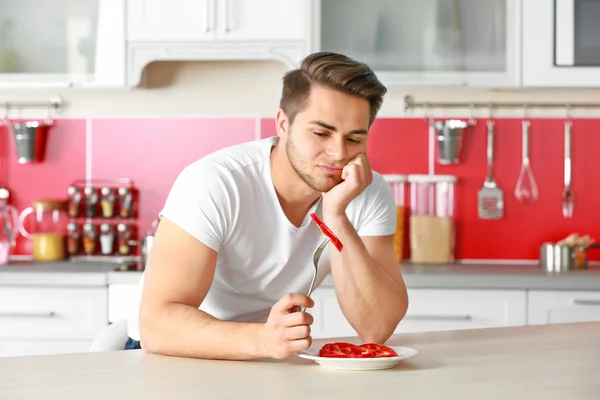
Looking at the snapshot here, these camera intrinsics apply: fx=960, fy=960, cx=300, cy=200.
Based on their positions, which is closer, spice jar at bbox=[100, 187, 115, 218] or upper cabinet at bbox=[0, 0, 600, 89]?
upper cabinet at bbox=[0, 0, 600, 89]

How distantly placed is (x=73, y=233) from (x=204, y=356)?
7.56ft

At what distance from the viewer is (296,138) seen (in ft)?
6.72

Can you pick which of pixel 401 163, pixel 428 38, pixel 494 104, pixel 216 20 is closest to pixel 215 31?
pixel 216 20

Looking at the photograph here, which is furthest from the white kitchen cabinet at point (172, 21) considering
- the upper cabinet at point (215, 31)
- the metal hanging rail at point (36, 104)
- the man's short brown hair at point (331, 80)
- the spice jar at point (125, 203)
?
the man's short brown hair at point (331, 80)

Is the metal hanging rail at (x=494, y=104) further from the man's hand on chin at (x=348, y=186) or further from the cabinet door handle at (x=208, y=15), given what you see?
the man's hand on chin at (x=348, y=186)

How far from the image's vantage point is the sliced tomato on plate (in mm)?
1603

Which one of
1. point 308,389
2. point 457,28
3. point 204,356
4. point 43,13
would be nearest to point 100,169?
point 43,13

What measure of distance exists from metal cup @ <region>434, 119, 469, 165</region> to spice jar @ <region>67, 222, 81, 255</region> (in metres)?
1.51

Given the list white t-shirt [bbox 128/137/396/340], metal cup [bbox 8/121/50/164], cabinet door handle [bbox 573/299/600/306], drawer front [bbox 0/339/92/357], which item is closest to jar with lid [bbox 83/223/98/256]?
metal cup [bbox 8/121/50/164]

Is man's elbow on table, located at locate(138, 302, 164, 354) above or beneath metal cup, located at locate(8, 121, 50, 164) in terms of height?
beneath

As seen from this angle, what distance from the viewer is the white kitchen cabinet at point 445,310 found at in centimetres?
323

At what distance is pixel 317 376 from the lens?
1529 mm

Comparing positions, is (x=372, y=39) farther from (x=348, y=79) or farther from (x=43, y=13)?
(x=348, y=79)

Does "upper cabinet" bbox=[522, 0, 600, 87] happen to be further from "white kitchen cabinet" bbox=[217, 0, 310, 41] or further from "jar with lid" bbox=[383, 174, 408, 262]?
"white kitchen cabinet" bbox=[217, 0, 310, 41]
